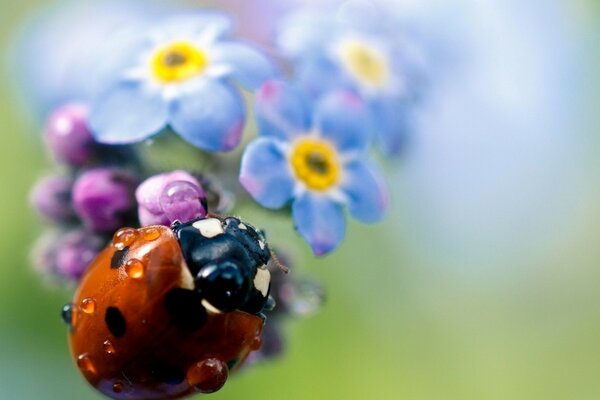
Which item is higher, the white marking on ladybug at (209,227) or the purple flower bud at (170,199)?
the purple flower bud at (170,199)

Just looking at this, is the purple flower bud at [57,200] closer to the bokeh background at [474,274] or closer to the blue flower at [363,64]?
the blue flower at [363,64]

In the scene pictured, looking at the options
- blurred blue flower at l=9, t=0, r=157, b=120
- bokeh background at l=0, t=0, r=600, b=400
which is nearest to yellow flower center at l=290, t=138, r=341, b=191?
blurred blue flower at l=9, t=0, r=157, b=120

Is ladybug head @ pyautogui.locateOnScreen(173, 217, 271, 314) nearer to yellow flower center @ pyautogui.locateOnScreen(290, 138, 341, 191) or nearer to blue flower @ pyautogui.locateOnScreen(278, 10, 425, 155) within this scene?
yellow flower center @ pyautogui.locateOnScreen(290, 138, 341, 191)

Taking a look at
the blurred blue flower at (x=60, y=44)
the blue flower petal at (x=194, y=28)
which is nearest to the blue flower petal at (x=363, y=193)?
the blue flower petal at (x=194, y=28)

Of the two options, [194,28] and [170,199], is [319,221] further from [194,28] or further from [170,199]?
[194,28]

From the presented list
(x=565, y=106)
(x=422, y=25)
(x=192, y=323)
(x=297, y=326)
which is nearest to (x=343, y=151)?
(x=192, y=323)

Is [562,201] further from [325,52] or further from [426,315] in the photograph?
[325,52]
